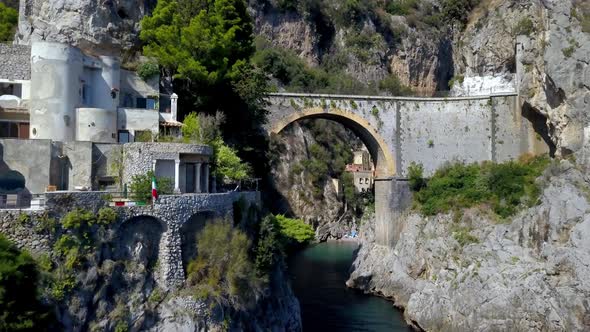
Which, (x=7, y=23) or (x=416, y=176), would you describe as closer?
(x=7, y=23)

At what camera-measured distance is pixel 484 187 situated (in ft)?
112

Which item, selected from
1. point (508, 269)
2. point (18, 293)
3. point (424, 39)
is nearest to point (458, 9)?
point (424, 39)

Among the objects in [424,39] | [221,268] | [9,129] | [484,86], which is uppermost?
[424,39]

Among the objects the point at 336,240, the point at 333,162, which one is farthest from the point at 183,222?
the point at 333,162

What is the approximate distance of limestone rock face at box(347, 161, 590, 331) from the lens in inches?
1012

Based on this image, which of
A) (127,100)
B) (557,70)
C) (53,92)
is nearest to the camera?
(53,92)

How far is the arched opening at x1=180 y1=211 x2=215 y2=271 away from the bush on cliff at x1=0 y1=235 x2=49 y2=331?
5025 millimetres

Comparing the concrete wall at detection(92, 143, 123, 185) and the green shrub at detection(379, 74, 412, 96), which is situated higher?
the green shrub at detection(379, 74, 412, 96)

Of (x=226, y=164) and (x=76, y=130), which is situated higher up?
(x=76, y=130)

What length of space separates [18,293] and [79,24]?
16.9 m

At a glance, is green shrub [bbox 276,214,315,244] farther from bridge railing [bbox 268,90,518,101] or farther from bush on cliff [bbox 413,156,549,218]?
bush on cliff [bbox 413,156,549,218]

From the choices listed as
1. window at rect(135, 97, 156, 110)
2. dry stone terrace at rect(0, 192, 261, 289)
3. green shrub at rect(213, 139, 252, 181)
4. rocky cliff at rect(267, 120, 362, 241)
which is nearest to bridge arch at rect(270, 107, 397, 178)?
window at rect(135, 97, 156, 110)

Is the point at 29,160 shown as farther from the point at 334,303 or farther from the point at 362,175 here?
the point at 362,175

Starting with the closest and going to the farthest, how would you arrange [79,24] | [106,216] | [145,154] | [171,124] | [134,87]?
[106,216]
[145,154]
[171,124]
[134,87]
[79,24]
